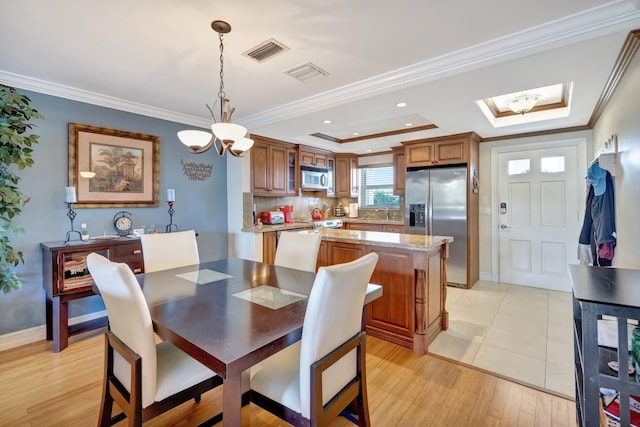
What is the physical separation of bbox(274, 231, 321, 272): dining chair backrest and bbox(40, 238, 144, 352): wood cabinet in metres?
1.67

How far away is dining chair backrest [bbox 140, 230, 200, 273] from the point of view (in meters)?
2.42

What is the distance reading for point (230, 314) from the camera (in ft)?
4.54

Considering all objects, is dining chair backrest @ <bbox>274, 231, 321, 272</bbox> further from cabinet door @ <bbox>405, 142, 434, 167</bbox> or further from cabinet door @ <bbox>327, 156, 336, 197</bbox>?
cabinet door @ <bbox>327, 156, 336, 197</bbox>

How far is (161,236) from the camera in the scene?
2527mm

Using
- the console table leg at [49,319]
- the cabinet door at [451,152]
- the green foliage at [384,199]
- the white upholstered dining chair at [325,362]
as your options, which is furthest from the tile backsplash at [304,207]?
the white upholstered dining chair at [325,362]

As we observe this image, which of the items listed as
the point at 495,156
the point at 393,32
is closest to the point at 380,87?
the point at 393,32

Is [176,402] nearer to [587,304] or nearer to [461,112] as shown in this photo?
[587,304]

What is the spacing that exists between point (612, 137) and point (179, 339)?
11.8 feet

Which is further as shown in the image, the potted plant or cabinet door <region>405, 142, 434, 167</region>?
cabinet door <region>405, 142, 434, 167</region>

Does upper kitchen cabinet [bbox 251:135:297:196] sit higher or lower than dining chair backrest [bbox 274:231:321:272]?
higher

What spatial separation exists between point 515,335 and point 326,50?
312 cm

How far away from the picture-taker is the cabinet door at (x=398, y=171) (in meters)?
5.60

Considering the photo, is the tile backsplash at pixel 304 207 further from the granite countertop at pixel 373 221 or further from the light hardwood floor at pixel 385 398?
the light hardwood floor at pixel 385 398

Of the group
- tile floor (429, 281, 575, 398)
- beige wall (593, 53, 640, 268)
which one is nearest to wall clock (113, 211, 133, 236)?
tile floor (429, 281, 575, 398)
